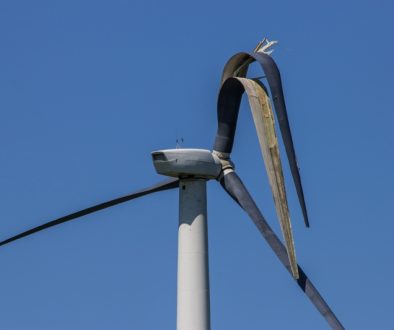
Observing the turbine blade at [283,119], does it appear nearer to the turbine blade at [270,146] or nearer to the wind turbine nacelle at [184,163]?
the turbine blade at [270,146]

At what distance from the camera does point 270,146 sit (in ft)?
158

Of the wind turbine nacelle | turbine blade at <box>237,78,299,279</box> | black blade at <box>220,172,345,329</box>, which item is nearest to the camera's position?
black blade at <box>220,172,345,329</box>

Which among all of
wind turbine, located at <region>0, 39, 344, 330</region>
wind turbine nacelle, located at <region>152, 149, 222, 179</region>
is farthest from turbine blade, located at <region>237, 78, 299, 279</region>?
wind turbine nacelle, located at <region>152, 149, 222, 179</region>

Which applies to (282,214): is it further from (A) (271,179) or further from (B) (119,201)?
(B) (119,201)

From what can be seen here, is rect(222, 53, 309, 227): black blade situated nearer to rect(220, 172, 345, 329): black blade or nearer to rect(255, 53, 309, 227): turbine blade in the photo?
rect(255, 53, 309, 227): turbine blade

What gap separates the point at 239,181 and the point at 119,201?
155 inches

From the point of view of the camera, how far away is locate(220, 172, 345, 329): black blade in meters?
46.4

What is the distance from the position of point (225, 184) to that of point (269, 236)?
2755mm

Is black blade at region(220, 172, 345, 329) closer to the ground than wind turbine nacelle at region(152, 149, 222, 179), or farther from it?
closer to the ground

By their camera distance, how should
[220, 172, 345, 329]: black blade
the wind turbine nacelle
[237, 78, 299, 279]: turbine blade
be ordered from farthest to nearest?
the wind turbine nacelle → [237, 78, 299, 279]: turbine blade → [220, 172, 345, 329]: black blade

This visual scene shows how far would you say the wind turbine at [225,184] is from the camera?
4731cm

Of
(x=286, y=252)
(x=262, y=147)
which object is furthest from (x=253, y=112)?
(x=286, y=252)

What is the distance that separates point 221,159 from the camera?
166 feet

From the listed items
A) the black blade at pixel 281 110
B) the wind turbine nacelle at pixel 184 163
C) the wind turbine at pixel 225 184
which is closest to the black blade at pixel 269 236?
the wind turbine at pixel 225 184
